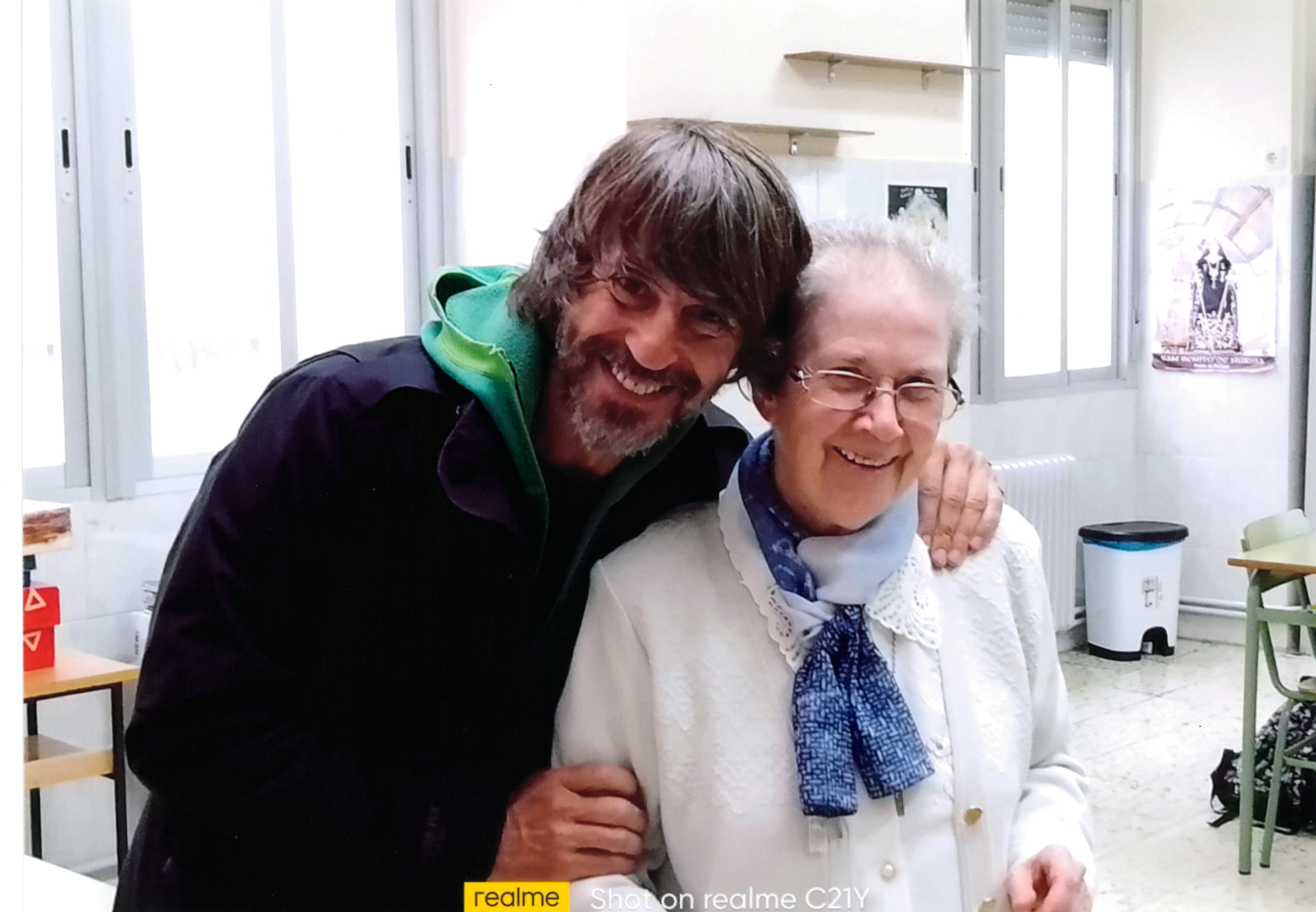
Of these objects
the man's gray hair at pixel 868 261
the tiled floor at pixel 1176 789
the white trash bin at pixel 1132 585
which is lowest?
the tiled floor at pixel 1176 789

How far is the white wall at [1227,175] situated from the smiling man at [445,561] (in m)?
1.14

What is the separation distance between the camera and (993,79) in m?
2.06

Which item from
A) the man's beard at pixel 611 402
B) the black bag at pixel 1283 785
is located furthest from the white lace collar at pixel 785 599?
the black bag at pixel 1283 785

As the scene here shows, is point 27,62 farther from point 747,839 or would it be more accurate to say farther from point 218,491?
point 747,839

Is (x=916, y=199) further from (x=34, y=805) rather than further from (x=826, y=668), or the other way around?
(x=34, y=805)

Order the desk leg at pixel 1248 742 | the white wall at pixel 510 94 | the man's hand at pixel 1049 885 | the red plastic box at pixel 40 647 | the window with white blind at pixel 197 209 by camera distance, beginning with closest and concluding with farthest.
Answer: the man's hand at pixel 1049 885
the red plastic box at pixel 40 647
the window with white blind at pixel 197 209
the white wall at pixel 510 94
the desk leg at pixel 1248 742

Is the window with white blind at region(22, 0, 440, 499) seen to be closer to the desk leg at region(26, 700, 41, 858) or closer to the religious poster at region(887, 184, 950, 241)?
the desk leg at region(26, 700, 41, 858)

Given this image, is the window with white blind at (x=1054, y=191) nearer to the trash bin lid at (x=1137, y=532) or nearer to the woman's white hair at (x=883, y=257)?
the trash bin lid at (x=1137, y=532)

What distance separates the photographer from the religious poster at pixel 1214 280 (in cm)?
181

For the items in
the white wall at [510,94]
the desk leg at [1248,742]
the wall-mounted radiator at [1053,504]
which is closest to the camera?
the white wall at [510,94]

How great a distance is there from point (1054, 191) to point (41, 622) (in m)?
1.57

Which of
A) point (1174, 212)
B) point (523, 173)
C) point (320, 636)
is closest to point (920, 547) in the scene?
point (320, 636)

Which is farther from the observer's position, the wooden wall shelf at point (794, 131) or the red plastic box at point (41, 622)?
the wooden wall shelf at point (794, 131)

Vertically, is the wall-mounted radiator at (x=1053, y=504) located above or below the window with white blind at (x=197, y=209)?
below
